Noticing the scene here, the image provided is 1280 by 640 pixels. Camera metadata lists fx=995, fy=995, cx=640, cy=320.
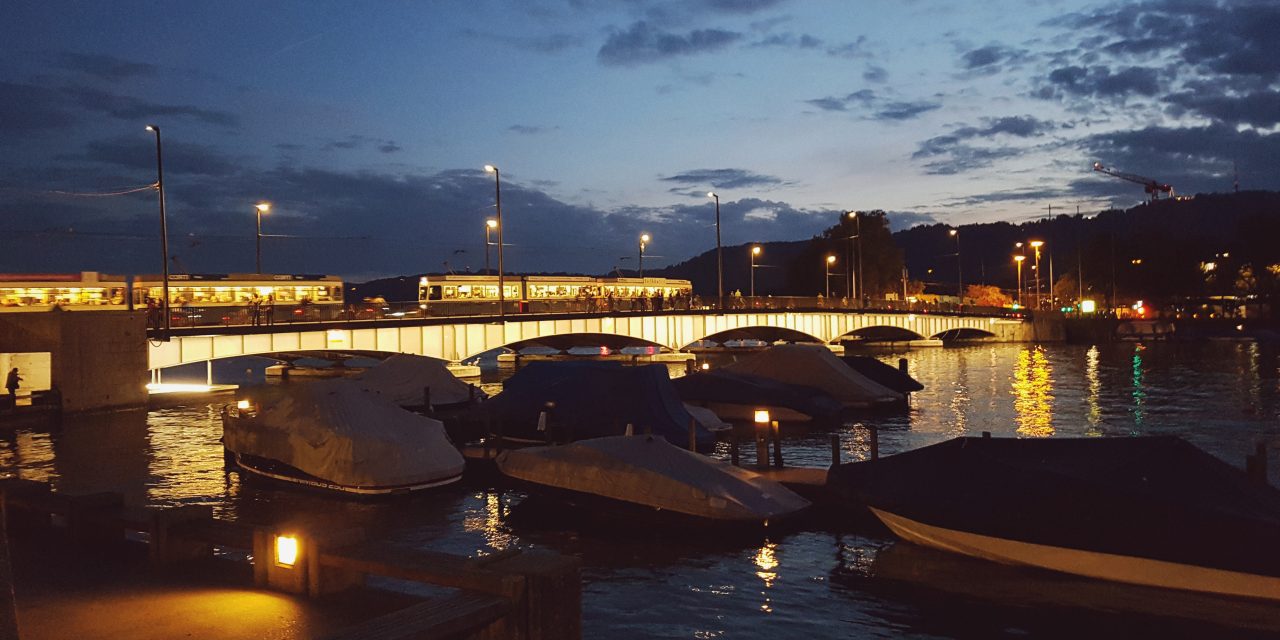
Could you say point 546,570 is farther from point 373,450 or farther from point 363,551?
point 373,450

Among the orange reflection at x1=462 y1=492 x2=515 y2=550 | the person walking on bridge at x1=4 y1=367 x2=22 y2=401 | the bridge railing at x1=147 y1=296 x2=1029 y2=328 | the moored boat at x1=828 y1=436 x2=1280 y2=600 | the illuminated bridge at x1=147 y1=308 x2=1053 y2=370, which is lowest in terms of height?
the orange reflection at x1=462 y1=492 x2=515 y2=550

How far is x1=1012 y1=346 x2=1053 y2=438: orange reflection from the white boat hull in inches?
729

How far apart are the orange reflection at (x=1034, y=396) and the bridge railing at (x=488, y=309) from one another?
23.7m

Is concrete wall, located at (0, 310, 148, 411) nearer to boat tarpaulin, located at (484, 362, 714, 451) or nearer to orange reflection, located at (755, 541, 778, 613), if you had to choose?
boat tarpaulin, located at (484, 362, 714, 451)

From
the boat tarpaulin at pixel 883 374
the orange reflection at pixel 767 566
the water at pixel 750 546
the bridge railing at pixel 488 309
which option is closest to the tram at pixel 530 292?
the bridge railing at pixel 488 309

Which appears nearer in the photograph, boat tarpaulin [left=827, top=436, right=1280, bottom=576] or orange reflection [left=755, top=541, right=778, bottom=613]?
boat tarpaulin [left=827, top=436, right=1280, bottom=576]

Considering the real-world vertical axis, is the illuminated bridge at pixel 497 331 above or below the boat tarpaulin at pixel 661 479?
above

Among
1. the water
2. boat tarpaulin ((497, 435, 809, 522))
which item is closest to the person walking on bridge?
the water

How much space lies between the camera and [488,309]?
8000 centimetres

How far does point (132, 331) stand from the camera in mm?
55031

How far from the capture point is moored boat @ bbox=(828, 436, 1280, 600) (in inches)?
713

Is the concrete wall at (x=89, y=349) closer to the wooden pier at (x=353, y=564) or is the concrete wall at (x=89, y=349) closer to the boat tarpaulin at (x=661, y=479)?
the boat tarpaulin at (x=661, y=479)

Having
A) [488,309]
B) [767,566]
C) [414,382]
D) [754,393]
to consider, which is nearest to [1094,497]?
[767,566]

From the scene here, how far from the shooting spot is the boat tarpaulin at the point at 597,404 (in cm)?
3422
